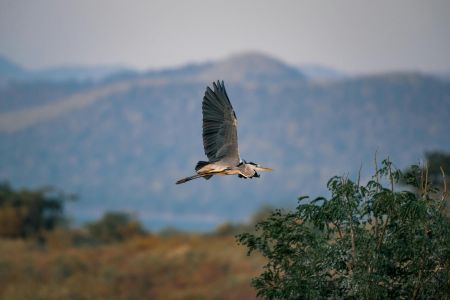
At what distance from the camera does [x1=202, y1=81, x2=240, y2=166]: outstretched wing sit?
37.4ft

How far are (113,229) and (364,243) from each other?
37.3m

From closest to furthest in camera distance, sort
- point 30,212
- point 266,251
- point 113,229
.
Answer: point 266,251 → point 30,212 → point 113,229

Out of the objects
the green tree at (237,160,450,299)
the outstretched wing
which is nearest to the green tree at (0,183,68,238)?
the outstretched wing

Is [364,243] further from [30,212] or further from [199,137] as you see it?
[199,137]

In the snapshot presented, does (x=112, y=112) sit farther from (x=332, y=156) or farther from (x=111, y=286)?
(x=111, y=286)

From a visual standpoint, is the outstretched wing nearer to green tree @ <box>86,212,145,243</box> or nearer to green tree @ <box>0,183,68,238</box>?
green tree @ <box>0,183,68,238</box>

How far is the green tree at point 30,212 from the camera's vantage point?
43031 mm

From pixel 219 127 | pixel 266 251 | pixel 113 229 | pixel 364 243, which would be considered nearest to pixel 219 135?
pixel 219 127

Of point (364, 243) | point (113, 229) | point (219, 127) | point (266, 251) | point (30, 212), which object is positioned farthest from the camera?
point (113, 229)

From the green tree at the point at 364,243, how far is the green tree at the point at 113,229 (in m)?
35.0

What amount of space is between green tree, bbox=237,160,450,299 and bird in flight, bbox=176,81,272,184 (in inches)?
55.3

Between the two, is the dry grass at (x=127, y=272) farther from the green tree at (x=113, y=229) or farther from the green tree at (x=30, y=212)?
the green tree at (x=113, y=229)

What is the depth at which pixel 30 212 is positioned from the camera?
45.0m

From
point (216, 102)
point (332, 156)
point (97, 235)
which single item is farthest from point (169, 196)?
point (216, 102)
